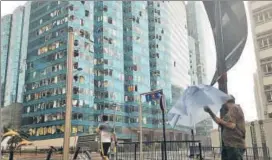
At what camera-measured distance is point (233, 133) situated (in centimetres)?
445

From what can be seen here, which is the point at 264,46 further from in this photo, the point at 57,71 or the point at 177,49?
the point at 177,49

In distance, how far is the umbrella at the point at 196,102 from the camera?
4.76 m

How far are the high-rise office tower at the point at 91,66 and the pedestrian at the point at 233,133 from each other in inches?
1228

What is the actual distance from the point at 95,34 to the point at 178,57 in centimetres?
2281

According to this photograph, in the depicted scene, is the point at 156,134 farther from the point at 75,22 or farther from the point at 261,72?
the point at 261,72

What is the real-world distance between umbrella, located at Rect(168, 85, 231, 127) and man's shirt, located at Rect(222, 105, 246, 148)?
0.89 feet

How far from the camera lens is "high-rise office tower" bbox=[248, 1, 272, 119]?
19531 millimetres

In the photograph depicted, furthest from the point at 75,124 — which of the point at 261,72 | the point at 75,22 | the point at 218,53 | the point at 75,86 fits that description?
the point at 218,53

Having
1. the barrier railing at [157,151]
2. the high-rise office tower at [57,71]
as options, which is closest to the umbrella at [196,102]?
the barrier railing at [157,151]

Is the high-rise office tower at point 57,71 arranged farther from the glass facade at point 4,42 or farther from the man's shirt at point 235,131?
the man's shirt at point 235,131

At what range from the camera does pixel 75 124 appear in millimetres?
36156

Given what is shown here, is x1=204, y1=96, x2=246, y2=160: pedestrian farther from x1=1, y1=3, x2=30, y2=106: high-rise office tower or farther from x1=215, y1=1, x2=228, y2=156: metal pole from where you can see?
x1=1, y1=3, x2=30, y2=106: high-rise office tower

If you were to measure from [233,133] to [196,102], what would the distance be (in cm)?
82

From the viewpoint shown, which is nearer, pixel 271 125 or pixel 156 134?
pixel 271 125
